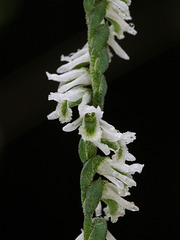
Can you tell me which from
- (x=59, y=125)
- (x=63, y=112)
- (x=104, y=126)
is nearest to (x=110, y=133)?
(x=104, y=126)

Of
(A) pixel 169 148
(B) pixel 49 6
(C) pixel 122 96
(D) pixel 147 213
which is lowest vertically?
(D) pixel 147 213

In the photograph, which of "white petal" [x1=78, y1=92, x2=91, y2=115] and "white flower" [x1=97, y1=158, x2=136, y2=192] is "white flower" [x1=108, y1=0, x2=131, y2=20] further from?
"white flower" [x1=97, y1=158, x2=136, y2=192]

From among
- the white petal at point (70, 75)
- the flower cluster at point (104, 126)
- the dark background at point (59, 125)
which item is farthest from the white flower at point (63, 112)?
the dark background at point (59, 125)

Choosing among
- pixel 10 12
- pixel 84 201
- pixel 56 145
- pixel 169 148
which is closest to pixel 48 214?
pixel 56 145

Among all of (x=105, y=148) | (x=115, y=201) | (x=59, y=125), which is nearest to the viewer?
→ (x=105, y=148)

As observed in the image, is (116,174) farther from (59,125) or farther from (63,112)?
(59,125)

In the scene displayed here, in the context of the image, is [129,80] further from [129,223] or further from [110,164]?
[110,164]

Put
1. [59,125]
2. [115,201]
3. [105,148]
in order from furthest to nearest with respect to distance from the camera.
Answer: [59,125] < [115,201] < [105,148]

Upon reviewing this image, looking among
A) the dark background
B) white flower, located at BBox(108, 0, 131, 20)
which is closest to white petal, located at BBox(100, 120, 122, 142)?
white flower, located at BBox(108, 0, 131, 20)
